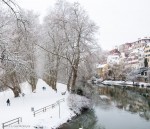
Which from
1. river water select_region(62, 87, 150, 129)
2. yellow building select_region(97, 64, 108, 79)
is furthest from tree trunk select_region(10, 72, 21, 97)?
yellow building select_region(97, 64, 108, 79)

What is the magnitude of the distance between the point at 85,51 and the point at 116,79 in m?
79.3

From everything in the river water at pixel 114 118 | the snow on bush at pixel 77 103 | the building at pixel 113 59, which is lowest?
the river water at pixel 114 118

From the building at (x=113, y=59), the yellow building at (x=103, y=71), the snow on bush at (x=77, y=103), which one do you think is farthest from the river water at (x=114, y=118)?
the yellow building at (x=103, y=71)

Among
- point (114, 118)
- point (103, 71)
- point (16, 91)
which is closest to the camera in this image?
point (114, 118)

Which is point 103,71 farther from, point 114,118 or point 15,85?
point 114,118

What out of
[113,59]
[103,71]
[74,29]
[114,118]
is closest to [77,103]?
[114,118]

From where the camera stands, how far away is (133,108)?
138 ft

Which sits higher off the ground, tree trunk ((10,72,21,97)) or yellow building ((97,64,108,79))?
yellow building ((97,64,108,79))

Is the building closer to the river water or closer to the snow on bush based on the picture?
the river water

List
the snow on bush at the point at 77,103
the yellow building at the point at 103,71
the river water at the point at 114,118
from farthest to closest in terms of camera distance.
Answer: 1. the yellow building at the point at 103,71
2. the snow on bush at the point at 77,103
3. the river water at the point at 114,118

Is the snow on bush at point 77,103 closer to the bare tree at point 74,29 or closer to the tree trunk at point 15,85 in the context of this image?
the bare tree at point 74,29

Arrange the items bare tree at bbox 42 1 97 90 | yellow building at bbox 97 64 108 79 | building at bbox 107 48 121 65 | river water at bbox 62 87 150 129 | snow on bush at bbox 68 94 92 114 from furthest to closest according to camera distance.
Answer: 1. yellow building at bbox 97 64 108 79
2. building at bbox 107 48 121 65
3. bare tree at bbox 42 1 97 90
4. snow on bush at bbox 68 94 92 114
5. river water at bbox 62 87 150 129

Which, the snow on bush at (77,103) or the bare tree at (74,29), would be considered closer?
the snow on bush at (77,103)

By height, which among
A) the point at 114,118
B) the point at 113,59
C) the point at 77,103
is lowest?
the point at 114,118
